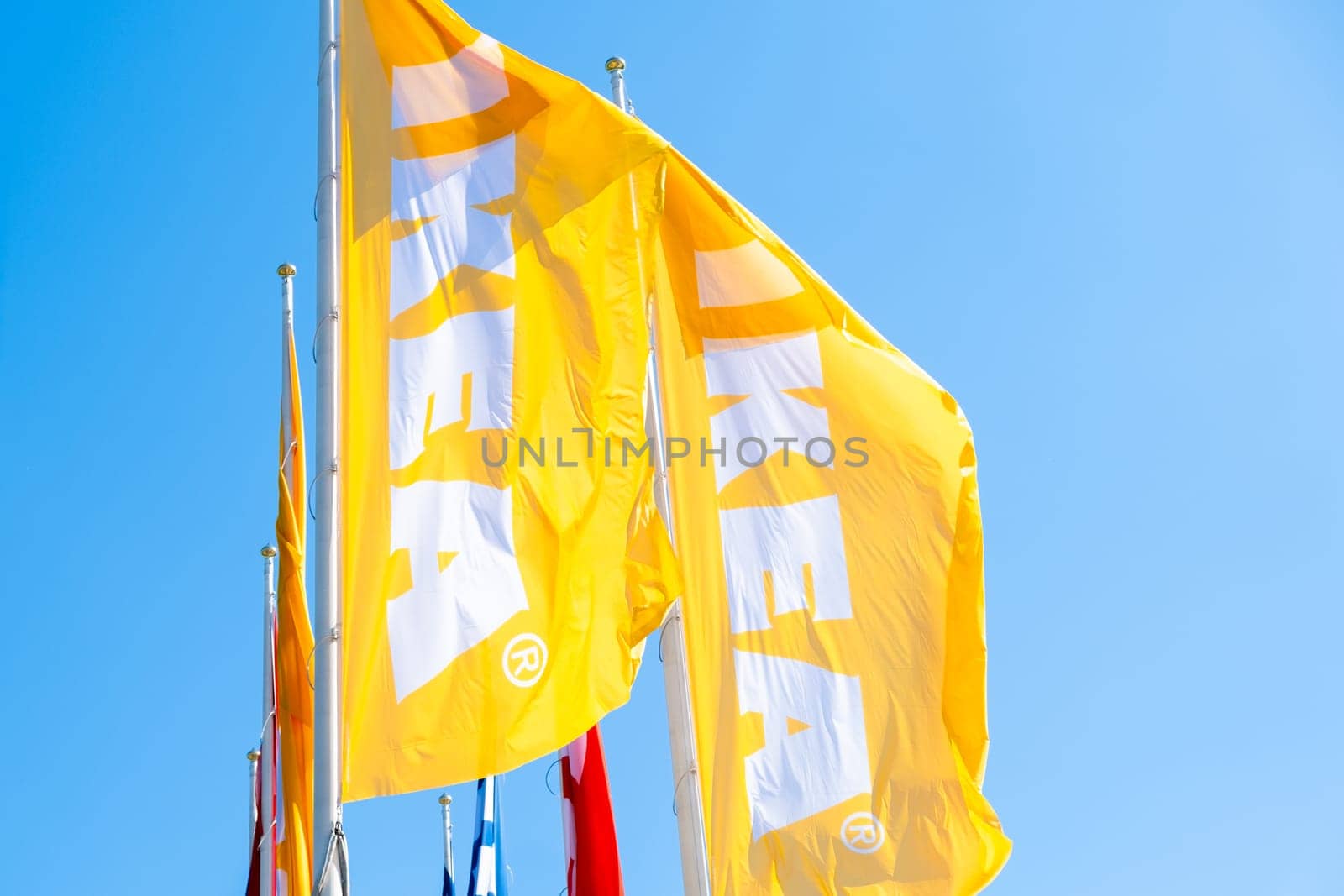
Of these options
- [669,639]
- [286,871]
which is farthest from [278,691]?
[669,639]

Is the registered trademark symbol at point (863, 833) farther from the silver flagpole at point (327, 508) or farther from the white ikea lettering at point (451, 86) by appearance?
the white ikea lettering at point (451, 86)

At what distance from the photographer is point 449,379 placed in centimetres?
1226

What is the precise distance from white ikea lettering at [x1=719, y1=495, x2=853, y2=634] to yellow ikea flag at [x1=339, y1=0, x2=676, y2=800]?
172cm

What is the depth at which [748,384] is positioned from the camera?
14852mm

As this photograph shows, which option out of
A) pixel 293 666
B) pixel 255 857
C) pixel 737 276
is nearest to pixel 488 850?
pixel 255 857

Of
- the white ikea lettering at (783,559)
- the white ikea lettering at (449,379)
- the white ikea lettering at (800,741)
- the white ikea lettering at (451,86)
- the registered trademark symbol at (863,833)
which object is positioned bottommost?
the registered trademark symbol at (863,833)

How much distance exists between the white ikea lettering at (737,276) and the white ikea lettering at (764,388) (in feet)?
1.51

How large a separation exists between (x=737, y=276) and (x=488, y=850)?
962 cm

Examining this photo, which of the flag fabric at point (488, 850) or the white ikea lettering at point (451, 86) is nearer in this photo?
the white ikea lettering at point (451, 86)

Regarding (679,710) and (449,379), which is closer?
(449,379)

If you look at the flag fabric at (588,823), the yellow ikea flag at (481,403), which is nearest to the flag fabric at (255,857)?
the flag fabric at (588,823)

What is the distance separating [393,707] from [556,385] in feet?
9.79

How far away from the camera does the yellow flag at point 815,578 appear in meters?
13.4

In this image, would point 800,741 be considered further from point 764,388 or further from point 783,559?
point 764,388
